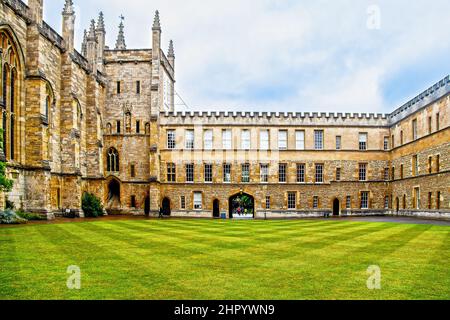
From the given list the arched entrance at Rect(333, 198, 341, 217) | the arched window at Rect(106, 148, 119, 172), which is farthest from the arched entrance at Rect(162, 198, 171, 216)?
the arched entrance at Rect(333, 198, 341, 217)

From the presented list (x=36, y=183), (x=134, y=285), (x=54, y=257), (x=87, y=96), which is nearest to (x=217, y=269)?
(x=134, y=285)

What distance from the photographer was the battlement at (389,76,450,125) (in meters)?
36.0

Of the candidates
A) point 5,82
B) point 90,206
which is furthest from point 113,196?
point 5,82

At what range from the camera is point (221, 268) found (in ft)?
32.9

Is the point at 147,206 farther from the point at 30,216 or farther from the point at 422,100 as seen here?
the point at 422,100

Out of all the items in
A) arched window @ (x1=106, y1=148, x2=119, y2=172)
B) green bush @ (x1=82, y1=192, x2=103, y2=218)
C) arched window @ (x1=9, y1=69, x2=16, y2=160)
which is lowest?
green bush @ (x1=82, y1=192, x2=103, y2=218)

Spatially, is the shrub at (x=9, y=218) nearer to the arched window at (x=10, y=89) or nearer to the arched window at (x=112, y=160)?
the arched window at (x=10, y=89)

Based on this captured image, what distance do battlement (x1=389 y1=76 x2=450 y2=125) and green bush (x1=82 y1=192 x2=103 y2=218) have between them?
29.6m

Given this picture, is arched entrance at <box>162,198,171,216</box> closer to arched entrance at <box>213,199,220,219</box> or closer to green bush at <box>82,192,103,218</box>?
arched entrance at <box>213,199,220,219</box>

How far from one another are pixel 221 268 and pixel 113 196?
3866cm

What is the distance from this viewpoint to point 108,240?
15.9 meters

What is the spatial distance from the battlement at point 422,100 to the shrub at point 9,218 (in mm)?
31287

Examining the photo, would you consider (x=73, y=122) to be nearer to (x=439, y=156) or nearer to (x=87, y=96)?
(x=87, y=96)

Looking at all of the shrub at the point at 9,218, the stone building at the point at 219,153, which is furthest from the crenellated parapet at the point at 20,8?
the shrub at the point at 9,218
